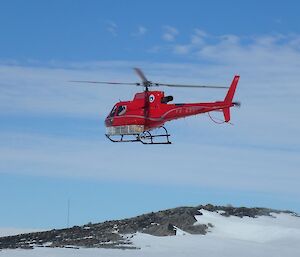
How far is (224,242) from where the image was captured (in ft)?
112

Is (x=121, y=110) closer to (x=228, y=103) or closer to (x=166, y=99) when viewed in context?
(x=166, y=99)

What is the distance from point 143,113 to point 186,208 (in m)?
7.27

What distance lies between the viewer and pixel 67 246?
1307 inches

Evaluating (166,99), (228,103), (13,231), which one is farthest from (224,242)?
(13,231)

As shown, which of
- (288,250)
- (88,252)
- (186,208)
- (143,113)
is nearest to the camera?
(88,252)

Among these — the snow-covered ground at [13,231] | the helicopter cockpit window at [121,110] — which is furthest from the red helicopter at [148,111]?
the snow-covered ground at [13,231]

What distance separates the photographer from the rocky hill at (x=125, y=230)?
34.8 meters

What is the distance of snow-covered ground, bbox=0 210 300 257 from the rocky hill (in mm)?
723

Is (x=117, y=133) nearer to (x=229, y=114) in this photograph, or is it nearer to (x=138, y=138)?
(x=138, y=138)

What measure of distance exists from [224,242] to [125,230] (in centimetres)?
657


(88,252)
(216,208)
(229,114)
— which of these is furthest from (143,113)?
(88,252)

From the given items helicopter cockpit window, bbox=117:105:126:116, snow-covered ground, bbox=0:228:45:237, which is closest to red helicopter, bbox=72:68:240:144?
helicopter cockpit window, bbox=117:105:126:116

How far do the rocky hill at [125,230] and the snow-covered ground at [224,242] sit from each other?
0.72 metres

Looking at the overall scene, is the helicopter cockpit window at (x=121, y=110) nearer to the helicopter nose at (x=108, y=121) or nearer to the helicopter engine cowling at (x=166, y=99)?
the helicopter nose at (x=108, y=121)
